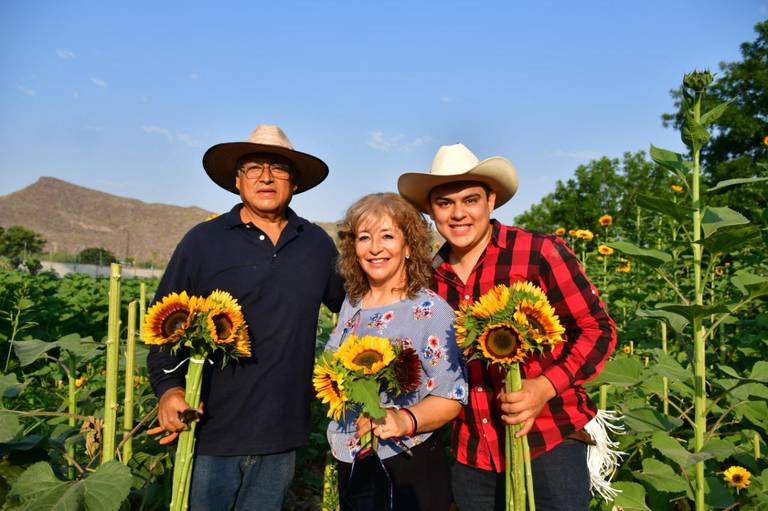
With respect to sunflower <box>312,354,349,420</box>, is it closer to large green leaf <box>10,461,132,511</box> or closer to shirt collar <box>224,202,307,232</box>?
large green leaf <box>10,461,132,511</box>

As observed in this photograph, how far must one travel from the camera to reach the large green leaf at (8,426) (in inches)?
78.2

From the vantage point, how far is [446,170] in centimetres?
249

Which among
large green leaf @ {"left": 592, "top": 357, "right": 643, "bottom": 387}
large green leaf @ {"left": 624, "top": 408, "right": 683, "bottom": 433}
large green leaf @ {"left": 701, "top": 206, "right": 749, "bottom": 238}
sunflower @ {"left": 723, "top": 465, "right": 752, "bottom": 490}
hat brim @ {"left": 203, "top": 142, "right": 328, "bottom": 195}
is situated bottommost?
sunflower @ {"left": 723, "top": 465, "right": 752, "bottom": 490}

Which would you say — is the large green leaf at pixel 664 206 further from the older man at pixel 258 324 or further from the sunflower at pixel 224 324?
the sunflower at pixel 224 324

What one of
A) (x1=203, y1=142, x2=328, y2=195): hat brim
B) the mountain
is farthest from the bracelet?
the mountain

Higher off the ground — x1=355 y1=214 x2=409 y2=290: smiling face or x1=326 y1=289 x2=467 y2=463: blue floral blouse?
x1=355 y1=214 x2=409 y2=290: smiling face

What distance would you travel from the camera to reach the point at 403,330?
2.30m

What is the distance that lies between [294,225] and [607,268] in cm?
513

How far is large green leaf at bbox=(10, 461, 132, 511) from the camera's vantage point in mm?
1789

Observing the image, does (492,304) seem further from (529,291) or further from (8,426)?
(8,426)

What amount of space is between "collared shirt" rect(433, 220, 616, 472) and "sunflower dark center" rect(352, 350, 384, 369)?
2.22 ft

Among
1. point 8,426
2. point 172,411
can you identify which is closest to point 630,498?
point 172,411

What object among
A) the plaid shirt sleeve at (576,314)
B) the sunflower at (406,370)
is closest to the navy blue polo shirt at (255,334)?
the sunflower at (406,370)

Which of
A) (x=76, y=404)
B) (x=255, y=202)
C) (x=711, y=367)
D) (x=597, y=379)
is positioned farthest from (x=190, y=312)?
(x=711, y=367)
